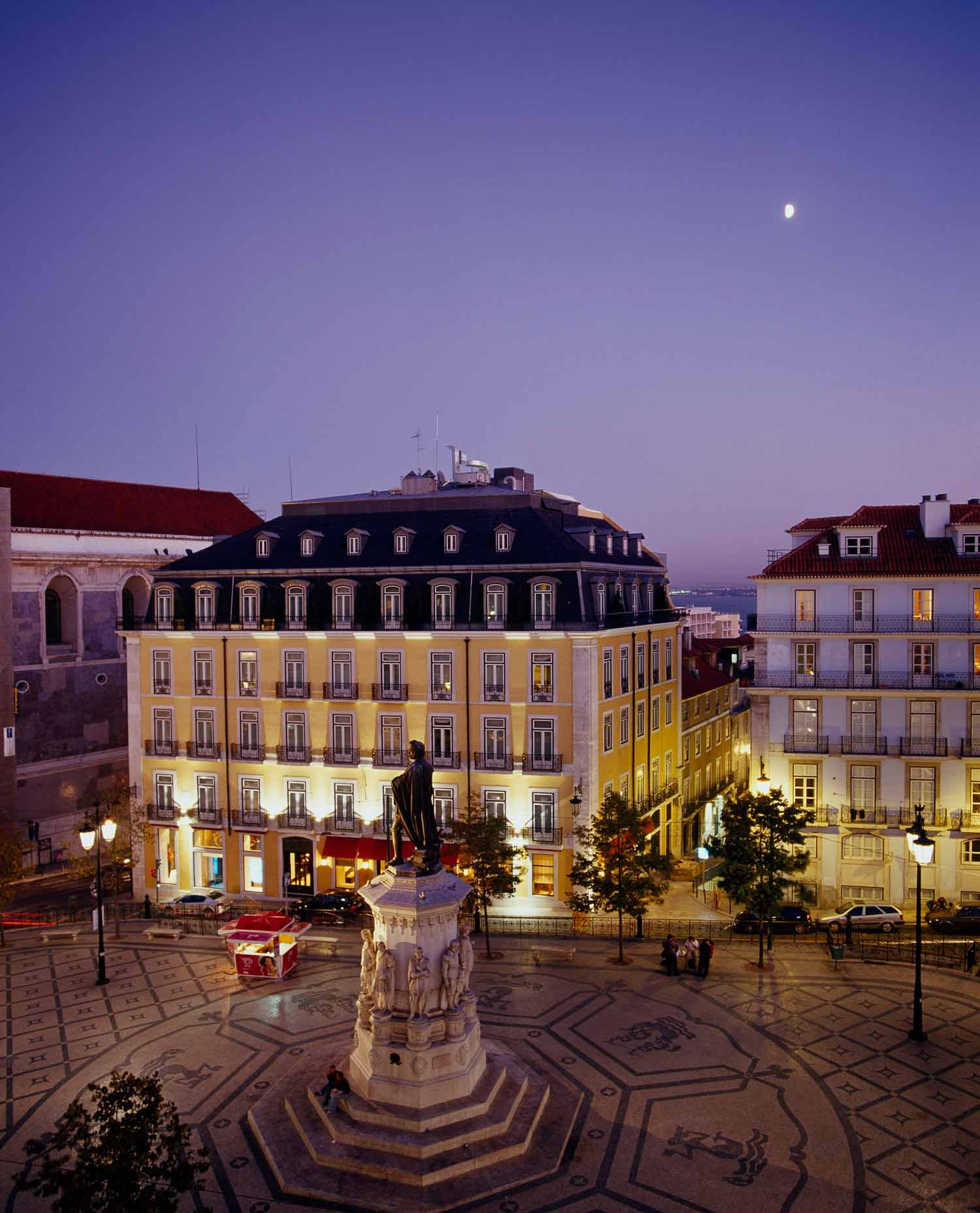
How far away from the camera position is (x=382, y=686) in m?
38.5

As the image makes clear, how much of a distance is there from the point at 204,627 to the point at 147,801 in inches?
345

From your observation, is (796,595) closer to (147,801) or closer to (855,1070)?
(855,1070)

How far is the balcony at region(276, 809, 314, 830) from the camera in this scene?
129ft

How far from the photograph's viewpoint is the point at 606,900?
31.6 m

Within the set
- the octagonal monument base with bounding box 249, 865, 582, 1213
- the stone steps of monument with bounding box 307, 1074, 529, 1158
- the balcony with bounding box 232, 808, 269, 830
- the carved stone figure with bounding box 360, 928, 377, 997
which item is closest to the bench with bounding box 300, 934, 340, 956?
the balcony with bounding box 232, 808, 269, 830

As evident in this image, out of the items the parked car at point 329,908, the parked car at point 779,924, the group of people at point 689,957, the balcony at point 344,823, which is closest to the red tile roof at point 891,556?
the parked car at point 779,924

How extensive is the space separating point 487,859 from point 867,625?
63.5ft

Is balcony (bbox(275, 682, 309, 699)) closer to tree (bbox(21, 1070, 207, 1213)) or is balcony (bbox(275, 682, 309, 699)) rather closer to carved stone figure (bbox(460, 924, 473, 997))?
carved stone figure (bbox(460, 924, 473, 997))

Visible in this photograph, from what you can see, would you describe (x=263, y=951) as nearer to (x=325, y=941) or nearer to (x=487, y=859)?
(x=325, y=941)

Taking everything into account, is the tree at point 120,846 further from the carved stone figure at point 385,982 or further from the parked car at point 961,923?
the parked car at point 961,923

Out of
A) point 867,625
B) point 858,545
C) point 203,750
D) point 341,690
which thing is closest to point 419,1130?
point 341,690

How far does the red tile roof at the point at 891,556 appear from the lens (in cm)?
3775

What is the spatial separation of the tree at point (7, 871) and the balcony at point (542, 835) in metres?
19.8

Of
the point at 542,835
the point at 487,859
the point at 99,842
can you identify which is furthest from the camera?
the point at 542,835
